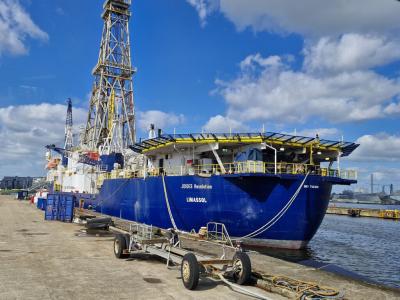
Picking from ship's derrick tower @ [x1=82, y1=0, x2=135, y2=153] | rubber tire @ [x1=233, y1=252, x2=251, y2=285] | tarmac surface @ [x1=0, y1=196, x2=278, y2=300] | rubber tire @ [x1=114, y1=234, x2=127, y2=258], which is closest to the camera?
tarmac surface @ [x1=0, y1=196, x2=278, y2=300]

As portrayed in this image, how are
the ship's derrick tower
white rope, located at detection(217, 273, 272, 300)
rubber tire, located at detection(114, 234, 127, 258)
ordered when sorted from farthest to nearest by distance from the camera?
the ship's derrick tower < rubber tire, located at detection(114, 234, 127, 258) < white rope, located at detection(217, 273, 272, 300)

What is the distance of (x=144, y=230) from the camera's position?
15.4 metres

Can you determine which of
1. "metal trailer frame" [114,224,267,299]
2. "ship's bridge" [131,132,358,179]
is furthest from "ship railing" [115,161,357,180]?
"metal trailer frame" [114,224,267,299]

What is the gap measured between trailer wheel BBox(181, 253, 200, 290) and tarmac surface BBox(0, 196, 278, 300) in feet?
0.62

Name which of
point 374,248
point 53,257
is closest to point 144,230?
point 53,257

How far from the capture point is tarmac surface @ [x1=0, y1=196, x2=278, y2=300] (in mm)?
9906

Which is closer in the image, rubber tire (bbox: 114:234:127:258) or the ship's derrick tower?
rubber tire (bbox: 114:234:127:258)

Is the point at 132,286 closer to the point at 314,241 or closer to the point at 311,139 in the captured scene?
the point at 311,139

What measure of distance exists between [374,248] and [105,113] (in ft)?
137

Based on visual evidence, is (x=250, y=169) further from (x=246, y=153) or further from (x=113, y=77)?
(x=113, y=77)

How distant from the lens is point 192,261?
10531mm

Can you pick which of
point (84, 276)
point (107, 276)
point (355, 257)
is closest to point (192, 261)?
point (107, 276)

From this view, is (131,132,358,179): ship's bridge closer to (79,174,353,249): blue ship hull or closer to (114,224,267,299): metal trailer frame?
(79,174,353,249): blue ship hull

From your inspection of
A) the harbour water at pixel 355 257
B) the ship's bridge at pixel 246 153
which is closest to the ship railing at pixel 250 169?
the ship's bridge at pixel 246 153
